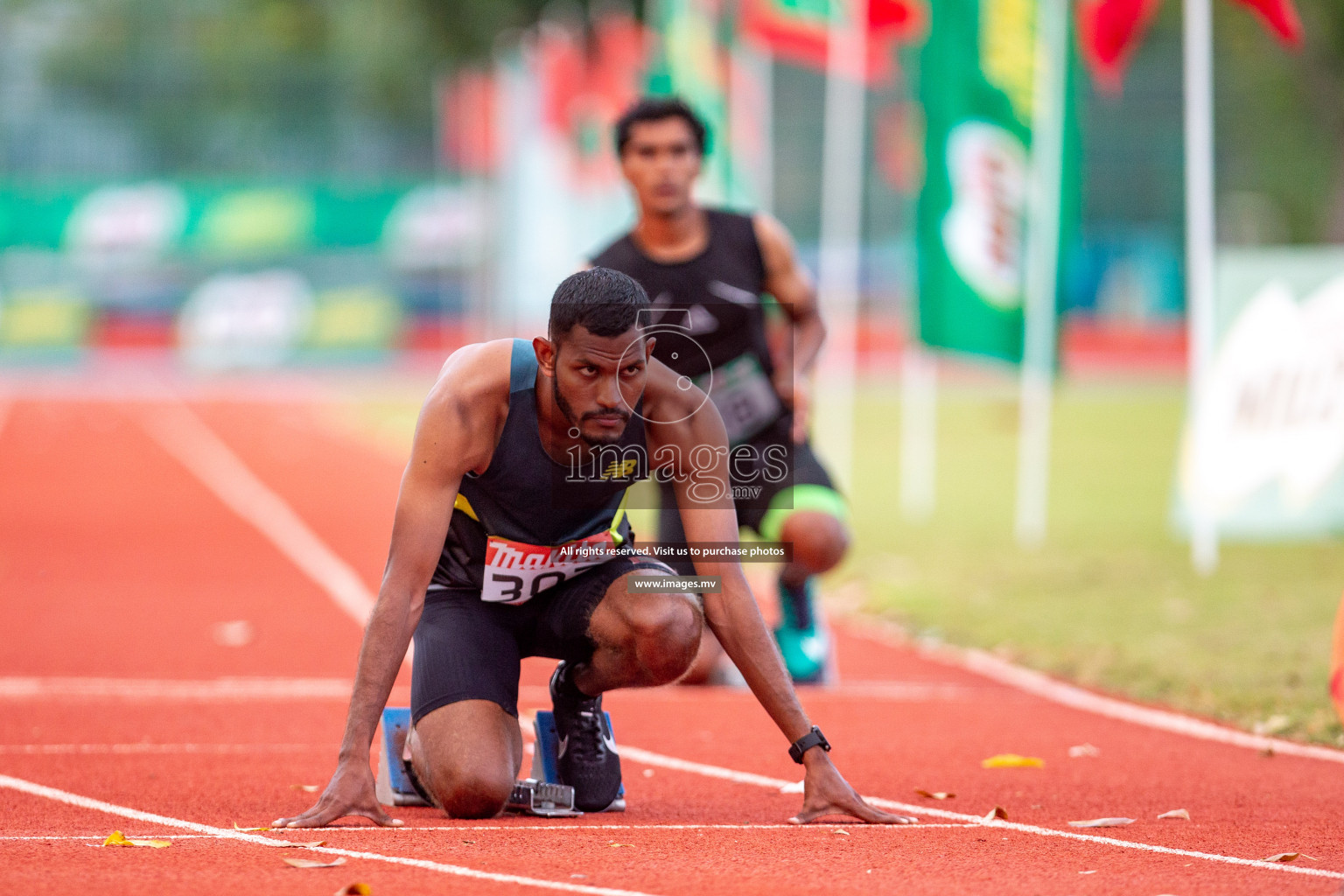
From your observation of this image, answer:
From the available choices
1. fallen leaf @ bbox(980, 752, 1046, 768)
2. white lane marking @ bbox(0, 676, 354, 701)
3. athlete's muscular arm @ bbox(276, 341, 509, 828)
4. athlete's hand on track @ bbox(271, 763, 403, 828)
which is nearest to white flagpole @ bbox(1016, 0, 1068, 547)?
white lane marking @ bbox(0, 676, 354, 701)

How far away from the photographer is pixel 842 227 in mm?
38875

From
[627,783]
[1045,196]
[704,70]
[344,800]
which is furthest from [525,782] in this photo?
[704,70]

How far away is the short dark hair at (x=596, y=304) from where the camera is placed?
4.46 metres

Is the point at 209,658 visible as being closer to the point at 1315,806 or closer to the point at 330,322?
the point at 1315,806

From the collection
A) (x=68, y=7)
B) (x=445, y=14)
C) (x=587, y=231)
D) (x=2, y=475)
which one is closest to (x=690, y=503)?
(x=2, y=475)

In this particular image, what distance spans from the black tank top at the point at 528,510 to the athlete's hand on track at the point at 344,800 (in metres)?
0.83

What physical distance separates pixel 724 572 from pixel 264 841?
4.50 ft

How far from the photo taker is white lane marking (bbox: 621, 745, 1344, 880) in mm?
4348

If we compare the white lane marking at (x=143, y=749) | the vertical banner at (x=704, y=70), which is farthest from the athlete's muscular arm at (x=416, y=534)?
the vertical banner at (x=704, y=70)

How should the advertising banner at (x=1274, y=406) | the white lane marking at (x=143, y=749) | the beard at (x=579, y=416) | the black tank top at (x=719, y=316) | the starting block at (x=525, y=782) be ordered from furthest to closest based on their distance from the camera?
the advertising banner at (x=1274, y=406)
the black tank top at (x=719, y=316)
the white lane marking at (x=143, y=749)
the starting block at (x=525, y=782)
the beard at (x=579, y=416)

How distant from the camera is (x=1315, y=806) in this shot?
16.9 feet

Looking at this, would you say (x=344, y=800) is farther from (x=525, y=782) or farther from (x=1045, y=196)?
(x=1045, y=196)

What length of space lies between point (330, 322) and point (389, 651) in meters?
34.4

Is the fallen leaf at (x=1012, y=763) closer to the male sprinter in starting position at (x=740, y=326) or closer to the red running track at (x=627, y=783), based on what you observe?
the red running track at (x=627, y=783)
